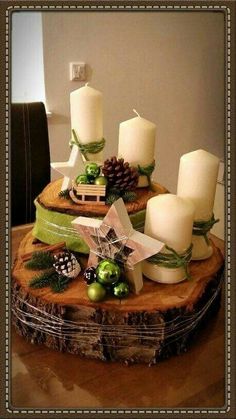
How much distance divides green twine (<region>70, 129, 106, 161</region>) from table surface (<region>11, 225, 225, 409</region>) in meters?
0.35

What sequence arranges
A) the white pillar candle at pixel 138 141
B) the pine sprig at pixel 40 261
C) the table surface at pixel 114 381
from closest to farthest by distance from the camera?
the table surface at pixel 114 381 < the pine sprig at pixel 40 261 < the white pillar candle at pixel 138 141

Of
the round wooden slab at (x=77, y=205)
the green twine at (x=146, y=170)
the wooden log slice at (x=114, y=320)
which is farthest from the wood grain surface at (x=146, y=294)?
the green twine at (x=146, y=170)

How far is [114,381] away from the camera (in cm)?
53

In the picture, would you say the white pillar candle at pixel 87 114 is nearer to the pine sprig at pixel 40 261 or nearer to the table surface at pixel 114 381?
the pine sprig at pixel 40 261

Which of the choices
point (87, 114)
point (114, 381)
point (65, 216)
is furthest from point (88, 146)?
point (114, 381)

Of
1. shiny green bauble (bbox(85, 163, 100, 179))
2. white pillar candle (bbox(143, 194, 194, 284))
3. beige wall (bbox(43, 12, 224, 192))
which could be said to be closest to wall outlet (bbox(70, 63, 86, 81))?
beige wall (bbox(43, 12, 224, 192))

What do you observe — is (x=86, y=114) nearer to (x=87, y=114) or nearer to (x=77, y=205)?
(x=87, y=114)

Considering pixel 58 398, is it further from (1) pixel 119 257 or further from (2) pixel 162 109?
(2) pixel 162 109

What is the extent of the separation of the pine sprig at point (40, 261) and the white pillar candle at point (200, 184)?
0.77ft

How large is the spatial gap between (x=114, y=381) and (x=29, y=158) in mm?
502

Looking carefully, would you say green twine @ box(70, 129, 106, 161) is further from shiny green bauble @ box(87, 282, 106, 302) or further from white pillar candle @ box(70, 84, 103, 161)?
shiny green bauble @ box(87, 282, 106, 302)

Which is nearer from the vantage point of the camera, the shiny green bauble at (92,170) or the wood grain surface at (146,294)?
the wood grain surface at (146,294)

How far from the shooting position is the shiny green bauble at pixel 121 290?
0.57 meters

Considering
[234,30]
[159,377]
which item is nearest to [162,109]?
[234,30]
